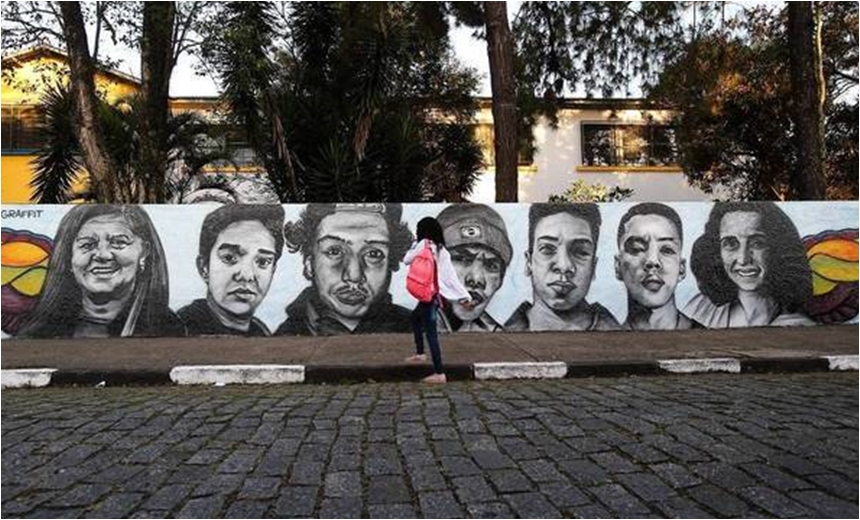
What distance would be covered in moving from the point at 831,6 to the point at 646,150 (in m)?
6.71

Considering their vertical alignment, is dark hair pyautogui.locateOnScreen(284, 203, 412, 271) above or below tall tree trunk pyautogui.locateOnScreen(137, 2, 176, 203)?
below

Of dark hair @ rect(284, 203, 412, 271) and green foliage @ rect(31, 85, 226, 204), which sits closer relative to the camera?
dark hair @ rect(284, 203, 412, 271)

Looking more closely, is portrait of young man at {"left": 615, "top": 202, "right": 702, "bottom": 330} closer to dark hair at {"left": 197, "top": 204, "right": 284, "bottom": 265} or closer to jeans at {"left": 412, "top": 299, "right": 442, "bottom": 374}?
jeans at {"left": 412, "top": 299, "right": 442, "bottom": 374}

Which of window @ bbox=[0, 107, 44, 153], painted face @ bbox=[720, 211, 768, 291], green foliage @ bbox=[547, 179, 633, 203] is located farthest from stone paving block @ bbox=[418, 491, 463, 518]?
window @ bbox=[0, 107, 44, 153]

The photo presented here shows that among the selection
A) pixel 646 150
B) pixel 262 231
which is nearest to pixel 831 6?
pixel 646 150

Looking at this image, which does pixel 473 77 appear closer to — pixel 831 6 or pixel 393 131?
pixel 393 131

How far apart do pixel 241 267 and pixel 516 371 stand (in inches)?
153

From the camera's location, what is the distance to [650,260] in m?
8.53

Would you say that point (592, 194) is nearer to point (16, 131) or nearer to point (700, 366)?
point (700, 366)

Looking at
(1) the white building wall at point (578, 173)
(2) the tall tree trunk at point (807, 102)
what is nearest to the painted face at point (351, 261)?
(2) the tall tree trunk at point (807, 102)

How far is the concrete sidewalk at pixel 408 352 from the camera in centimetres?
611

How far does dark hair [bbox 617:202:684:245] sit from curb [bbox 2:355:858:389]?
8.47ft

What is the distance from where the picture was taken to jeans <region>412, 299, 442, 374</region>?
5852 millimetres

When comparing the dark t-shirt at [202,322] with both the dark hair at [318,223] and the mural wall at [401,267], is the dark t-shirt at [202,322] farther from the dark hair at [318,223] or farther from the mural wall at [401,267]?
the dark hair at [318,223]
